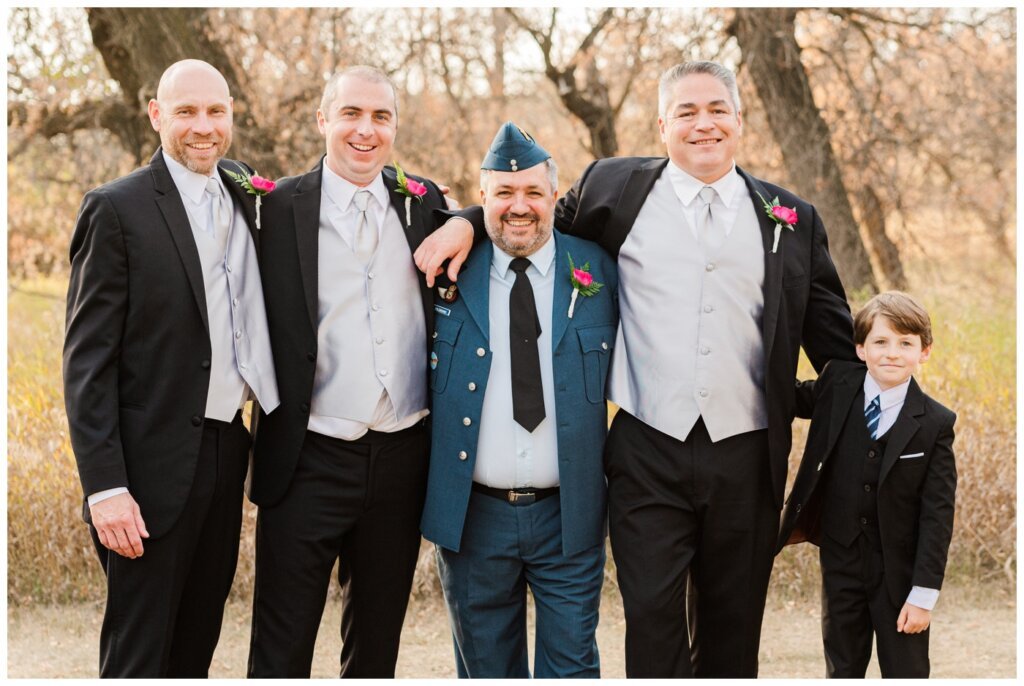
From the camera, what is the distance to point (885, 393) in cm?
341

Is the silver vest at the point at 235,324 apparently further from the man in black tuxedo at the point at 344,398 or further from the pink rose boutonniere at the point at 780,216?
the pink rose boutonniere at the point at 780,216

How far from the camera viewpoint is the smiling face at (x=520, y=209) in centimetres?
338

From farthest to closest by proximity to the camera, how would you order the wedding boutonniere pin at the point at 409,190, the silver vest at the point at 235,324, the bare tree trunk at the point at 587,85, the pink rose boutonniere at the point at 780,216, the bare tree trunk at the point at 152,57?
the bare tree trunk at the point at 587,85 < the bare tree trunk at the point at 152,57 < the wedding boutonniere pin at the point at 409,190 < the pink rose boutonniere at the point at 780,216 < the silver vest at the point at 235,324

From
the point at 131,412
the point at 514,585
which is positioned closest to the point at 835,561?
the point at 514,585

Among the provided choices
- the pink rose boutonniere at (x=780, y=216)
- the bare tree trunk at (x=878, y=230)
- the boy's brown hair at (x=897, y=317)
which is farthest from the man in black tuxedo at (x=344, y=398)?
the bare tree trunk at (x=878, y=230)

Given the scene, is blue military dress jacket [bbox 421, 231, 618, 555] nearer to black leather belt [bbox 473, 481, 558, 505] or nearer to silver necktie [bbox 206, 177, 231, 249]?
black leather belt [bbox 473, 481, 558, 505]

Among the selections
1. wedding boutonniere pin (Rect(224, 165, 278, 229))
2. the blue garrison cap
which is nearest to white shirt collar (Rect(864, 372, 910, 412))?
the blue garrison cap

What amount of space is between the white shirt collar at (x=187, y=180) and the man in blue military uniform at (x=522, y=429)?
82 centimetres

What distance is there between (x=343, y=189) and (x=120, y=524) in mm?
1247

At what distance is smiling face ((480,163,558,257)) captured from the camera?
11.1 feet

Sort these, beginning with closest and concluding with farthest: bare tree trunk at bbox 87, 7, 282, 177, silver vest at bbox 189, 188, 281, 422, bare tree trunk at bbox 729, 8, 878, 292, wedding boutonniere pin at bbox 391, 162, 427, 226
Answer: silver vest at bbox 189, 188, 281, 422 → wedding boutonniere pin at bbox 391, 162, 427, 226 → bare tree trunk at bbox 87, 7, 282, 177 → bare tree trunk at bbox 729, 8, 878, 292

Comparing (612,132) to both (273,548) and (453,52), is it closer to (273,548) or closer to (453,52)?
(453,52)

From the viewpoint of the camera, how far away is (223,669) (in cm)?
491

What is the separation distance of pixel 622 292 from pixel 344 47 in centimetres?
637
